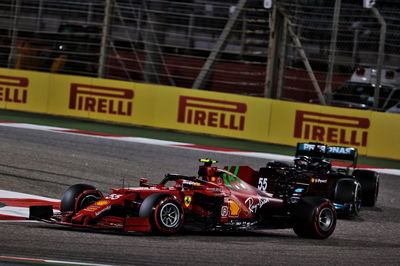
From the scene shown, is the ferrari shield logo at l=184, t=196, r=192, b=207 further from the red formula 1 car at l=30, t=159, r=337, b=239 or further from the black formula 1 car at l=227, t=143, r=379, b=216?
the black formula 1 car at l=227, t=143, r=379, b=216

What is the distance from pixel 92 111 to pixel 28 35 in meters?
4.76

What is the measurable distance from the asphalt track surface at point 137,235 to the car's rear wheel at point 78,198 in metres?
0.29

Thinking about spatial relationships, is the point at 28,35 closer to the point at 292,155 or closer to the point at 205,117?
the point at 205,117

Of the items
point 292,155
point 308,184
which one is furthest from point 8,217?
point 292,155

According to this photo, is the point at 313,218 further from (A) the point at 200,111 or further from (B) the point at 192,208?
(A) the point at 200,111

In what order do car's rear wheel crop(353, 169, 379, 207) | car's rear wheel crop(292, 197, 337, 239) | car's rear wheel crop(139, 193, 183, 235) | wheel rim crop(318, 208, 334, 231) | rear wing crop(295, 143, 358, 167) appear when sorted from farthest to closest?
car's rear wheel crop(353, 169, 379, 207), rear wing crop(295, 143, 358, 167), wheel rim crop(318, 208, 334, 231), car's rear wheel crop(292, 197, 337, 239), car's rear wheel crop(139, 193, 183, 235)

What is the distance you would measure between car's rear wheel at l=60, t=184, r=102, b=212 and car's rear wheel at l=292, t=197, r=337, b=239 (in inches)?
94.5

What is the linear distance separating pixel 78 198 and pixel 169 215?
3.60 feet

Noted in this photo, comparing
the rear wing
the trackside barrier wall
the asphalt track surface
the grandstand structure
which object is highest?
the grandstand structure

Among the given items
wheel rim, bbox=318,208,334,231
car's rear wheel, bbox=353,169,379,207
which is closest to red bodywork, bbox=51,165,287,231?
wheel rim, bbox=318,208,334,231

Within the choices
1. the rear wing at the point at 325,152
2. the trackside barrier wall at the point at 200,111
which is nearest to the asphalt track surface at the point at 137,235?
the rear wing at the point at 325,152

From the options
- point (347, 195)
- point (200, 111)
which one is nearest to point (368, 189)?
Result: point (347, 195)

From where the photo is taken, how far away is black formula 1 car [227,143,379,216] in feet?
36.3

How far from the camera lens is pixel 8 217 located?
926 centimetres
